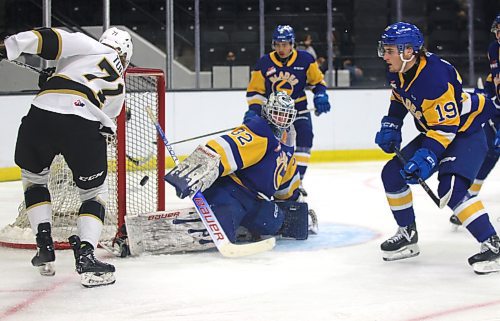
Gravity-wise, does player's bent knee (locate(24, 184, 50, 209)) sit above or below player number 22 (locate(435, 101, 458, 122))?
below

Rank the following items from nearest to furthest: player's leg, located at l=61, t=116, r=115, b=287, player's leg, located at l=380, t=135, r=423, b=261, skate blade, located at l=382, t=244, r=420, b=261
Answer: player's leg, located at l=61, t=116, r=115, b=287 < player's leg, located at l=380, t=135, r=423, b=261 < skate blade, located at l=382, t=244, r=420, b=261

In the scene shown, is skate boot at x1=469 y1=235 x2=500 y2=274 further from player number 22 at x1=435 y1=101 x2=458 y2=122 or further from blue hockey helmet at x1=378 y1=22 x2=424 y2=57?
blue hockey helmet at x1=378 y1=22 x2=424 y2=57

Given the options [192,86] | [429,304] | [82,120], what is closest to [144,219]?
[82,120]

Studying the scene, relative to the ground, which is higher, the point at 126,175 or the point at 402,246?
the point at 126,175

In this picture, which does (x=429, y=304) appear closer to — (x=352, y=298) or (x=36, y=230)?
(x=352, y=298)

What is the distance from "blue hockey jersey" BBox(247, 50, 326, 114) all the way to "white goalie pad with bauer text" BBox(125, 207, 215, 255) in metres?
1.56

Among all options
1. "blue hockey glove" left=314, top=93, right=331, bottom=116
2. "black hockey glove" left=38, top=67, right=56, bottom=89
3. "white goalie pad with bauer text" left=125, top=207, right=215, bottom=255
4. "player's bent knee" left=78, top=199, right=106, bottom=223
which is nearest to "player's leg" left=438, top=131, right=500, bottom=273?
"white goalie pad with bauer text" left=125, top=207, right=215, bottom=255

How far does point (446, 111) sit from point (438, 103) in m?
0.04

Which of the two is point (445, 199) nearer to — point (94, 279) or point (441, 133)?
point (441, 133)

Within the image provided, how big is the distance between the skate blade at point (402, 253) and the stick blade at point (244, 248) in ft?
1.56

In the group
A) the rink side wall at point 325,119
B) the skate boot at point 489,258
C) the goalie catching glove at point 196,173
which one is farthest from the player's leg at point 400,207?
the rink side wall at point 325,119

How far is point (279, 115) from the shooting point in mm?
3881

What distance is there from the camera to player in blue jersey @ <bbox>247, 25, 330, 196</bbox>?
5.24 meters


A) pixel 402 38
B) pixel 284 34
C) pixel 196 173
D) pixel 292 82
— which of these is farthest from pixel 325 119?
pixel 402 38
